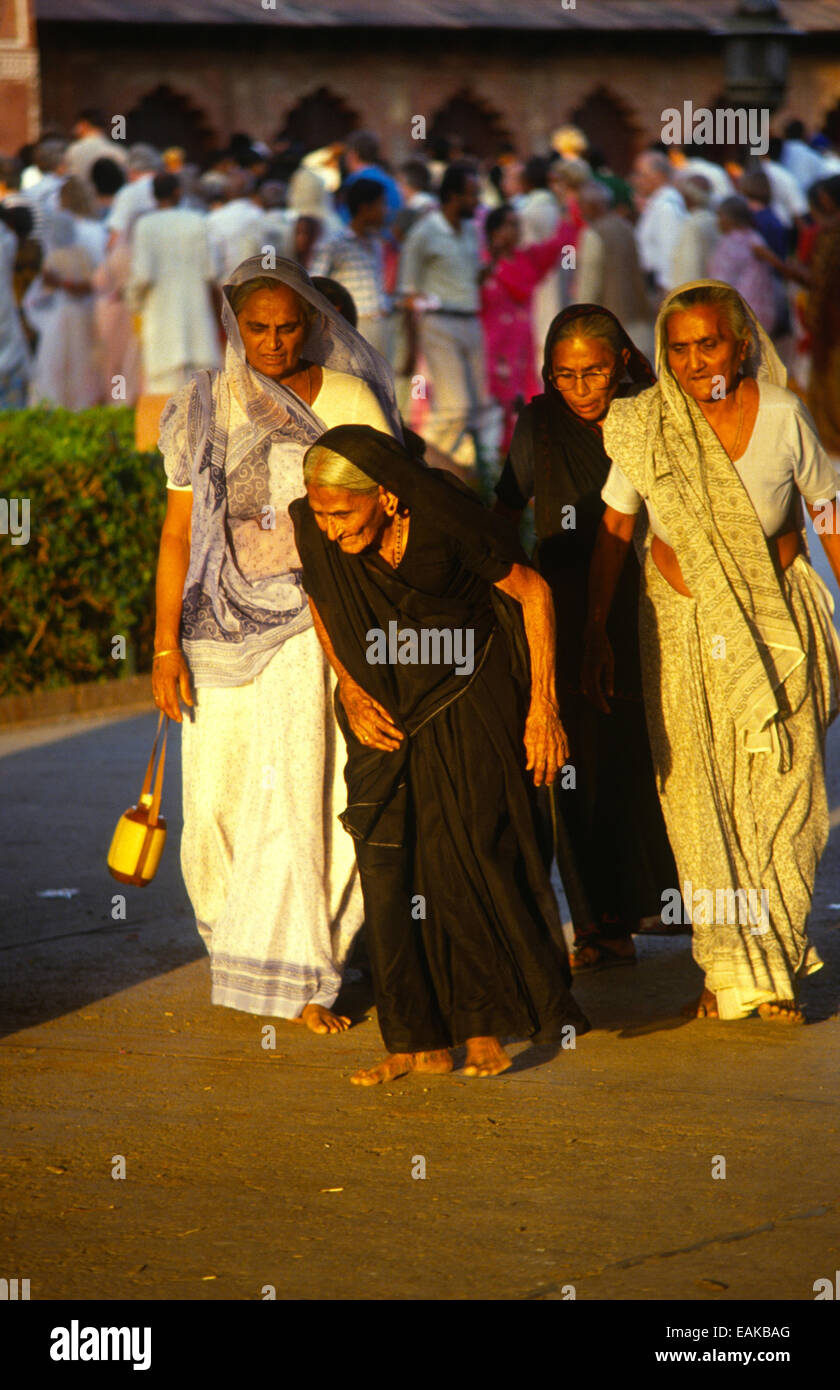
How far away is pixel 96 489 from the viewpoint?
9.15 meters

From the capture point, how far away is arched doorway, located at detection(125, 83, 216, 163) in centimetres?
3209

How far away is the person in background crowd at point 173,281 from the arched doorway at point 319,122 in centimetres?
1844

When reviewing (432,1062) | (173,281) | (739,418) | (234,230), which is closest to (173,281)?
(173,281)

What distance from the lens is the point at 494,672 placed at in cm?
486

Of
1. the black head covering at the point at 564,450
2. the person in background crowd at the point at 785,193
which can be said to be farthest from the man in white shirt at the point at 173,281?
the black head covering at the point at 564,450

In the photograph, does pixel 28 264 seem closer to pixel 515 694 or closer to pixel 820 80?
pixel 515 694

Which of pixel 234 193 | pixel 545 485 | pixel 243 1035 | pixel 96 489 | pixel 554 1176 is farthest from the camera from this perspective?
pixel 234 193

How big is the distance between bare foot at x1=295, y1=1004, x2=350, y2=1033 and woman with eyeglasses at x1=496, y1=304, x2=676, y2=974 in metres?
0.76

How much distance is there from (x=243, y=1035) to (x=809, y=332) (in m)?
11.9

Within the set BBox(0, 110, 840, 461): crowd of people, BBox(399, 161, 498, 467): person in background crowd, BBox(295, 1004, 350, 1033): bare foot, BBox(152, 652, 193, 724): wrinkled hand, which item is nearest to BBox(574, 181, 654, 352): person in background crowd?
BBox(0, 110, 840, 461): crowd of people

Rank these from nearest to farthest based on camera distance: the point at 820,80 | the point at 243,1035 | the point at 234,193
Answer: the point at 243,1035, the point at 234,193, the point at 820,80

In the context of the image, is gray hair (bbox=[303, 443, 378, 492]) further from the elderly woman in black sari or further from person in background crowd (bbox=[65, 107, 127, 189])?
person in background crowd (bbox=[65, 107, 127, 189])

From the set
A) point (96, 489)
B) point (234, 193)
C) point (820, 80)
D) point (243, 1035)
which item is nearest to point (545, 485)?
point (243, 1035)

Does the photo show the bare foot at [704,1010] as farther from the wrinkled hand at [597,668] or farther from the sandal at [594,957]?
the wrinkled hand at [597,668]
